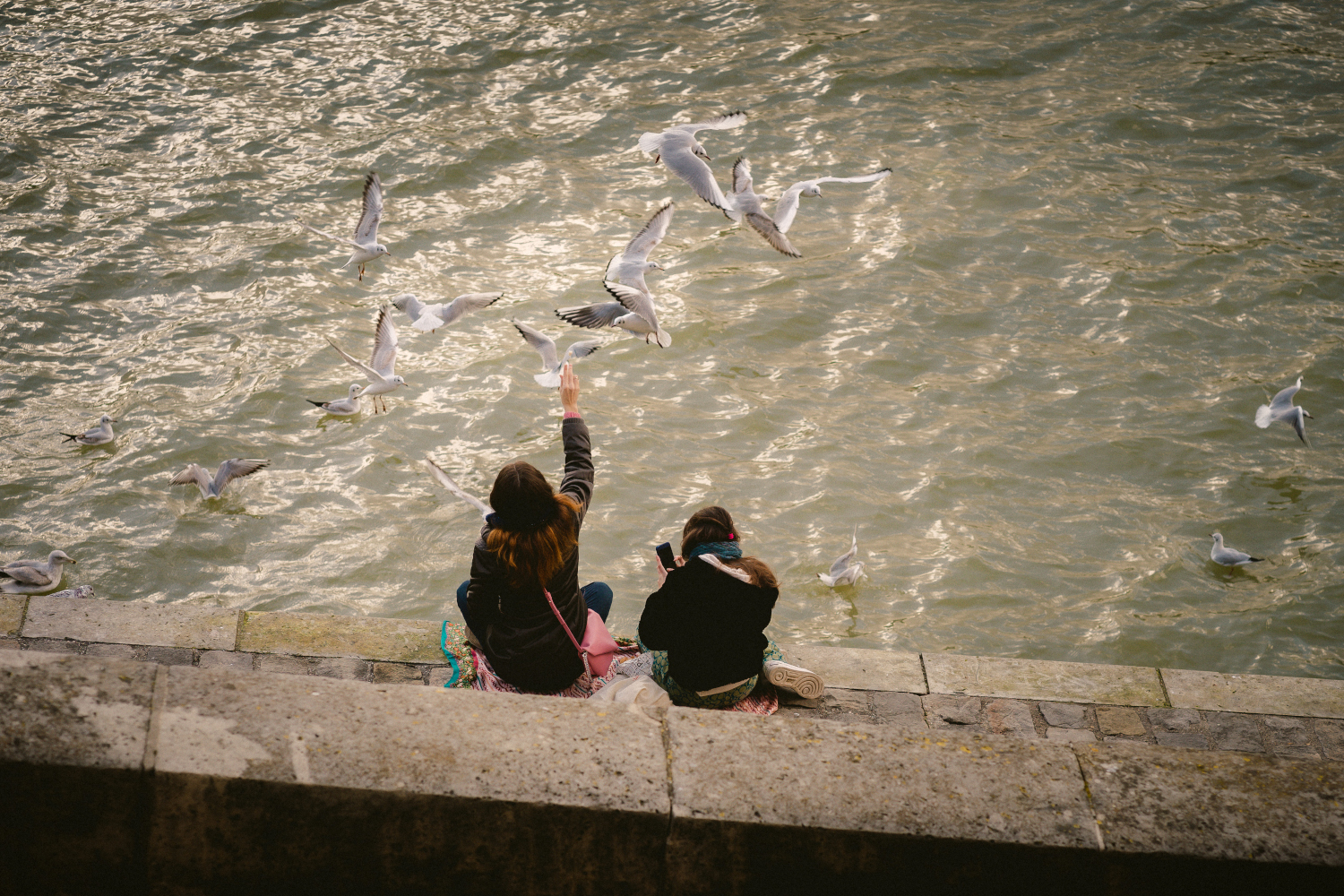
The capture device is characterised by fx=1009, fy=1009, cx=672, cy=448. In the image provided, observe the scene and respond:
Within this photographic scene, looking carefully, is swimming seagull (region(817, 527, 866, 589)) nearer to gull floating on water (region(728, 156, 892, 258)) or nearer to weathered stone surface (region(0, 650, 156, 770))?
gull floating on water (region(728, 156, 892, 258))

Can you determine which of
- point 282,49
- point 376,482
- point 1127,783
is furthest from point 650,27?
point 1127,783

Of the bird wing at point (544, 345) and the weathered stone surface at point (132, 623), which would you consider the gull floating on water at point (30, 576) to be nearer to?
the weathered stone surface at point (132, 623)

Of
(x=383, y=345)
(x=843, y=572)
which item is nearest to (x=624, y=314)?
(x=383, y=345)

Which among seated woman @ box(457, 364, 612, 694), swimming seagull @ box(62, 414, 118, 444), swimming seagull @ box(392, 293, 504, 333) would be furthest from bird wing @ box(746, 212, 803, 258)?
swimming seagull @ box(62, 414, 118, 444)

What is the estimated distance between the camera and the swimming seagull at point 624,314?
17.6 ft

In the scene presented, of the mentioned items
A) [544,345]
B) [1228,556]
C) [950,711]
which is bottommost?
[1228,556]

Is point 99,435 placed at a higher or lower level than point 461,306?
lower

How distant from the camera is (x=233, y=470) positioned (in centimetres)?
607

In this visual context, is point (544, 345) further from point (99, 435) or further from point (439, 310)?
point (99, 435)

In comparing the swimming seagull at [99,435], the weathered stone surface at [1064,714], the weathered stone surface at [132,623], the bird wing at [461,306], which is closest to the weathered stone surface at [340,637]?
the weathered stone surface at [132,623]

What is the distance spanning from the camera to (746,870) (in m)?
2.37

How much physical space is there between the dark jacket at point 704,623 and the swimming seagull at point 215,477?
12.1 ft

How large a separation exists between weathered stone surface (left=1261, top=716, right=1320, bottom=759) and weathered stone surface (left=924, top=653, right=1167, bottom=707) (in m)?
0.38

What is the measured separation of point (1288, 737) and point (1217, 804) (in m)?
1.68
